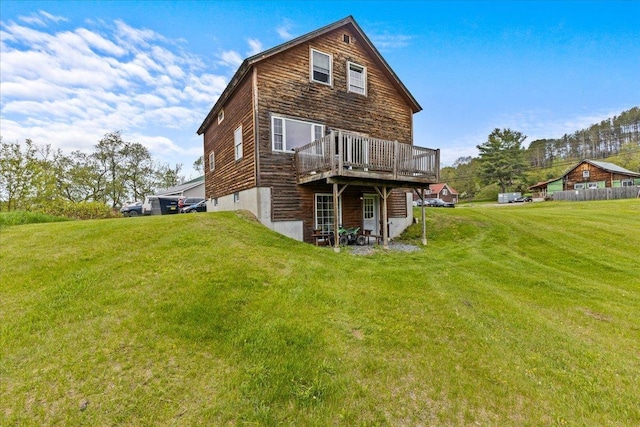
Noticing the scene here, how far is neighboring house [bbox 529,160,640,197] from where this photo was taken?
3775 cm

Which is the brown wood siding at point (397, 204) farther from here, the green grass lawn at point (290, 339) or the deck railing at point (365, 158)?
the green grass lawn at point (290, 339)

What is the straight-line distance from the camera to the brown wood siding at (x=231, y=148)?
37.3 feet

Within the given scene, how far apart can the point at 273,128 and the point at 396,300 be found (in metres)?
8.27

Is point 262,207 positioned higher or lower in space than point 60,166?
lower

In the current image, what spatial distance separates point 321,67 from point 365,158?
5.43 m

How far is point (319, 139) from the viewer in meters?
10.4

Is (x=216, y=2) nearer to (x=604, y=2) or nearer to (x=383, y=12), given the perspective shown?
(x=383, y=12)

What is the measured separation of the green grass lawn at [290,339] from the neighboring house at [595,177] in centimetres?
4453

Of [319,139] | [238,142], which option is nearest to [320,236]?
[319,139]

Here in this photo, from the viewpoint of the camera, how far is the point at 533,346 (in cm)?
434

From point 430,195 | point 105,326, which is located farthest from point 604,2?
point 430,195

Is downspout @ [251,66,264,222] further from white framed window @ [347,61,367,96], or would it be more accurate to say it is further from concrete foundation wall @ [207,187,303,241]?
white framed window @ [347,61,367,96]

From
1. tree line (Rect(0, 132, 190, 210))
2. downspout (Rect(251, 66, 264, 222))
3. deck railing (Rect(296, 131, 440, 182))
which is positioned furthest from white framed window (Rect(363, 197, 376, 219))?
tree line (Rect(0, 132, 190, 210))

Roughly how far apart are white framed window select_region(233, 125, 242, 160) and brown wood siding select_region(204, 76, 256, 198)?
227 mm
